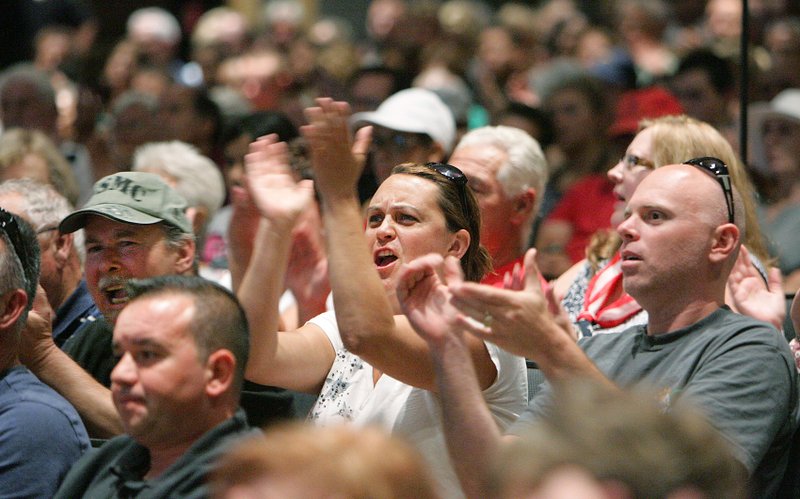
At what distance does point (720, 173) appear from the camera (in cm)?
321

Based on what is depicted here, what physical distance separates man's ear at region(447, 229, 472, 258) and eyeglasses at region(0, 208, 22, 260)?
1.13 m

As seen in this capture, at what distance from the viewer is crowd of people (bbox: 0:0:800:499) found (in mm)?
1859

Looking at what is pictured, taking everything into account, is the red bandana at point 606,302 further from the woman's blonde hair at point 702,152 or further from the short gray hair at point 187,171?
the short gray hair at point 187,171

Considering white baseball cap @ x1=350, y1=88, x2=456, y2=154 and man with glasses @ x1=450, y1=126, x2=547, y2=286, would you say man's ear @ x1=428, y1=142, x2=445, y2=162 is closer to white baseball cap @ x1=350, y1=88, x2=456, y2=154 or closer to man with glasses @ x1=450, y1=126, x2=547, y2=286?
white baseball cap @ x1=350, y1=88, x2=456, y2=154

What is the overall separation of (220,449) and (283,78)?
587cm

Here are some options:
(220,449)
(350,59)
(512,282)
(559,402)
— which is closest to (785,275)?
(512,282)

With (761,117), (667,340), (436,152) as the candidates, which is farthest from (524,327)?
(761,117)

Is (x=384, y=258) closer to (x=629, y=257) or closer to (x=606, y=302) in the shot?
(x=629, y=257)

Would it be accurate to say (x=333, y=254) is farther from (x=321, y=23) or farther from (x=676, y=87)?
(x=321, y=23)

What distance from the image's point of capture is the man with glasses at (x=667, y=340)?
8.75ft

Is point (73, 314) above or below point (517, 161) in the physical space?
below

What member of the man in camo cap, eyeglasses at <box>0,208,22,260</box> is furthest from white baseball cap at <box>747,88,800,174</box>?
eyeglasses at <box>0,208,22,260</box>

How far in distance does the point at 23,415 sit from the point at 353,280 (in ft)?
2.83

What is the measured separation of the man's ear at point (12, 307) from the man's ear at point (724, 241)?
5.70 ft
